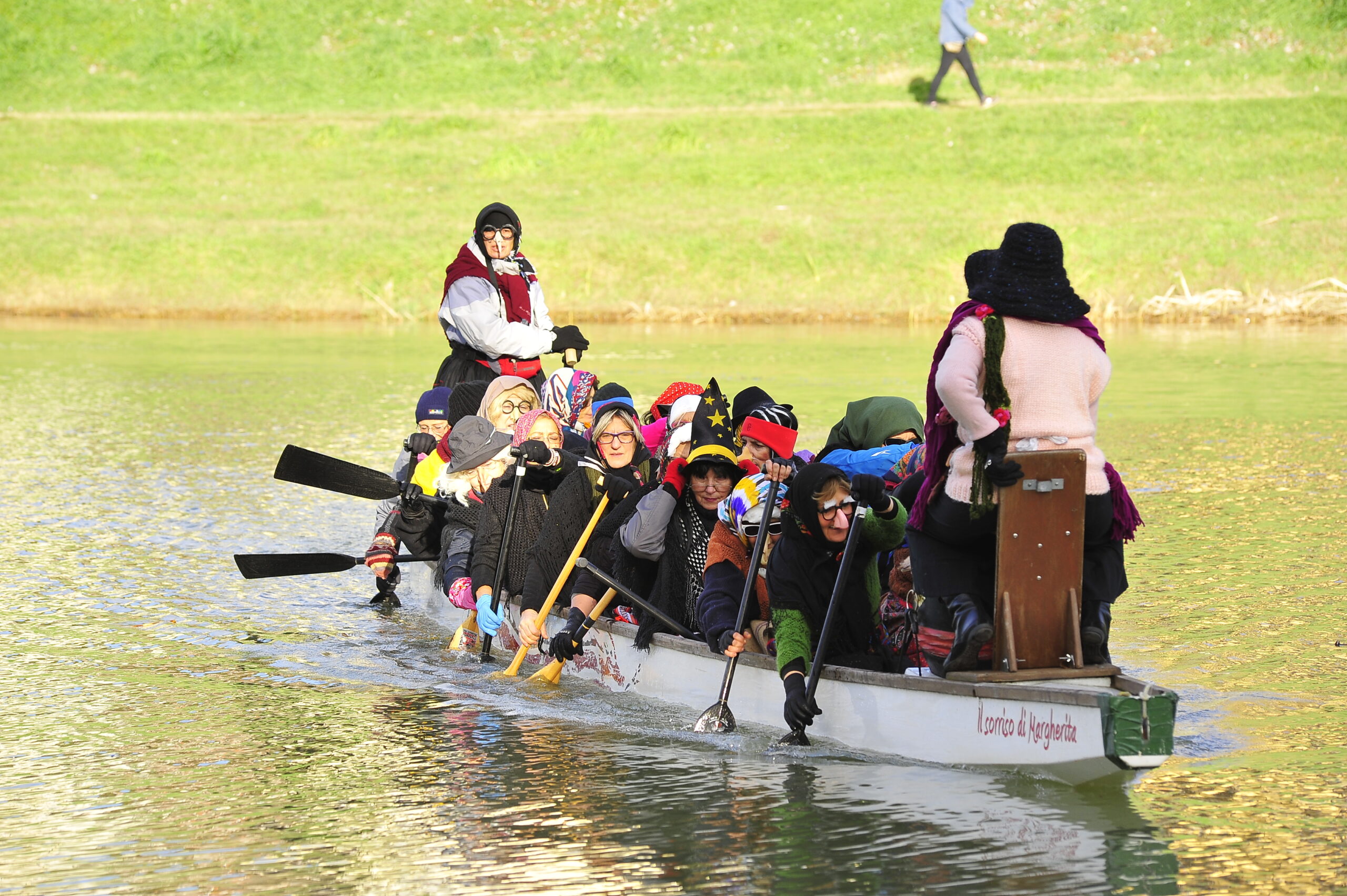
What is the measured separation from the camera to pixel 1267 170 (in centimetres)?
3331

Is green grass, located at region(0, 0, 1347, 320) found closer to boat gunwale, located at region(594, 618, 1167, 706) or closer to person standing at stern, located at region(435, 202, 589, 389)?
person standing at stern, located at region(435, 202, 589, 389)

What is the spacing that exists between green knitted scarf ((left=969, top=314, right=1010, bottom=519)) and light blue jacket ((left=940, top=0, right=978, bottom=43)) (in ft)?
103

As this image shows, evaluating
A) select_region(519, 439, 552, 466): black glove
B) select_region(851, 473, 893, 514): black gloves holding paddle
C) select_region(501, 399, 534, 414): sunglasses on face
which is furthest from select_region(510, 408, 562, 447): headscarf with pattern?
select_region(851, 473, 893, 514): black gloves holding paddle

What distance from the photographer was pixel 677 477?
8.26 metres

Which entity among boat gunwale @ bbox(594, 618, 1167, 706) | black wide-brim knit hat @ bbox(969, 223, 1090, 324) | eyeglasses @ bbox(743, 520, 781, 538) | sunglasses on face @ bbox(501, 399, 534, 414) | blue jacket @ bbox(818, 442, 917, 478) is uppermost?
black wide-brim knit hat @ bbox(969, 223, 1090, 324)

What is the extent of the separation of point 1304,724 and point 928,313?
2164cm

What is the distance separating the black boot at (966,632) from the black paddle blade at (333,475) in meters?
5.50

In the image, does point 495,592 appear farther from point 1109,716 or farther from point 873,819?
point 1109,716

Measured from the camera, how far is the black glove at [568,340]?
11258 millimetres

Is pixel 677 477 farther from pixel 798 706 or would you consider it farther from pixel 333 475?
pixel 333 475

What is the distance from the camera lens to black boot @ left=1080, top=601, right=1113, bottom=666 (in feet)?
22.1

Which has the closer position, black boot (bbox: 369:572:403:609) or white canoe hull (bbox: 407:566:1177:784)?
white canoe hull (bbox: 407:566:1177:784)

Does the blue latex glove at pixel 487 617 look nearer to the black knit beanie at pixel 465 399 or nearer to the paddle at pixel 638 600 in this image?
the paddle at pixel 638 600

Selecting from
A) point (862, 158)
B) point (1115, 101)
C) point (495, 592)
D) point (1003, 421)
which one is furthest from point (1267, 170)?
point (1003, 421)
